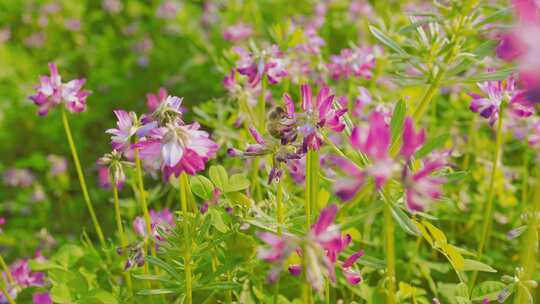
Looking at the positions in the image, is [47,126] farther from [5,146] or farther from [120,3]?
[120,3]

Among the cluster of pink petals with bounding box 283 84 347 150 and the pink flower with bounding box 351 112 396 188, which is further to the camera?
the cluster of pink petals with bounding box 283 84 347 150

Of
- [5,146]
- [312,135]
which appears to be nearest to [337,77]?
[312,135]

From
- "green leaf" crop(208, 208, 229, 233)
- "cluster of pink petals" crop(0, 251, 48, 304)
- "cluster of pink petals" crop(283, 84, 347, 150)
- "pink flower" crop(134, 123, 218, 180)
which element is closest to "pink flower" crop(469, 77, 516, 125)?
"cluster of pink petals" crop(283, 84, 347, 150)

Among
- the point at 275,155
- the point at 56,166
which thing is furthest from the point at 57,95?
the point at 56,166

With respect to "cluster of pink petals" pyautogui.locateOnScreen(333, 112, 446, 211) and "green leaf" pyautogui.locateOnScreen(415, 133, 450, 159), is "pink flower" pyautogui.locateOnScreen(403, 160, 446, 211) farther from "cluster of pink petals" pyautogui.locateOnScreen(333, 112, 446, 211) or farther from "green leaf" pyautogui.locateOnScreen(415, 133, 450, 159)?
"green leaf" pyautogui.locateOnScreen(415, 133, 450, 159)

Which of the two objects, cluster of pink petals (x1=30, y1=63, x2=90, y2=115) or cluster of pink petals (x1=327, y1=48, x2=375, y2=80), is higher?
cluster of pink petals (x1=327, y1=48, x2=375, y2=80)

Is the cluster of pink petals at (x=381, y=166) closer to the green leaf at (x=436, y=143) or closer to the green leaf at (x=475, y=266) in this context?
the green leaf at (x=436, y=143)
